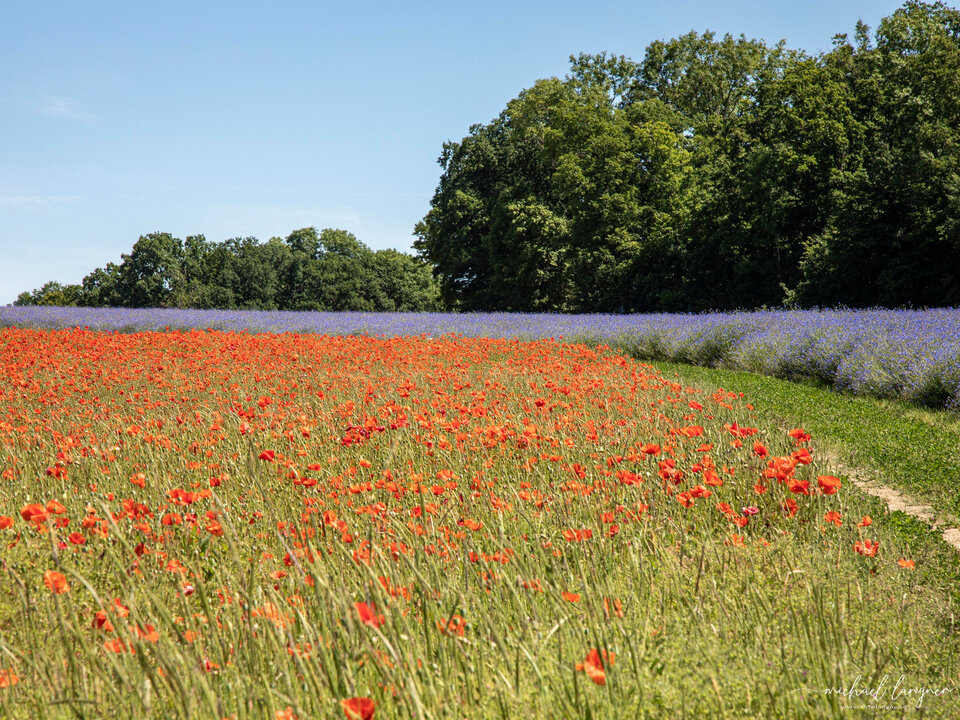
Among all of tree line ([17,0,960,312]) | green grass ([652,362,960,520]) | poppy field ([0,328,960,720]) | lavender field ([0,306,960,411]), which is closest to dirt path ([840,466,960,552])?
green grass ([652,362,960,520])

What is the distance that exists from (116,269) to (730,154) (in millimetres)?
64775

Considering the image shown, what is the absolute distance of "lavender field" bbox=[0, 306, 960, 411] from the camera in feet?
35.1

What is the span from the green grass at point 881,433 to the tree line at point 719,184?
49.0ft

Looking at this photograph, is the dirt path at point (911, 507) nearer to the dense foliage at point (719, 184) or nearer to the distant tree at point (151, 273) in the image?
the dense foliage at point (719, 184)

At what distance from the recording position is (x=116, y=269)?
A: 7575 cm

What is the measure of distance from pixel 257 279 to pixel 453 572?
67.2 meters

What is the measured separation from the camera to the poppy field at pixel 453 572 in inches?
82.9

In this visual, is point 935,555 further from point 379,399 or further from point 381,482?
point 379,399

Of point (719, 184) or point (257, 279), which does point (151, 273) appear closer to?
point (257, 279)

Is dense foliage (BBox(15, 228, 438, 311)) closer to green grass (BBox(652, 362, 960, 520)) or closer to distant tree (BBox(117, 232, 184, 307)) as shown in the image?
distant tree (BBox(117, 232, 184, 307))

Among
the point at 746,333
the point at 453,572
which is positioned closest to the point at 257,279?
the point at 746,333

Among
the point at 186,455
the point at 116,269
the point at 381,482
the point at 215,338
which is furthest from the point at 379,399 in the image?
the point at 116,269

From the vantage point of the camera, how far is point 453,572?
301 cm

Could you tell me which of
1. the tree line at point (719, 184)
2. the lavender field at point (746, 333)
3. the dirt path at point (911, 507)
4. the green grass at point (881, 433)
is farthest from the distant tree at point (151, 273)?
the dirt path at point (911, 507)
